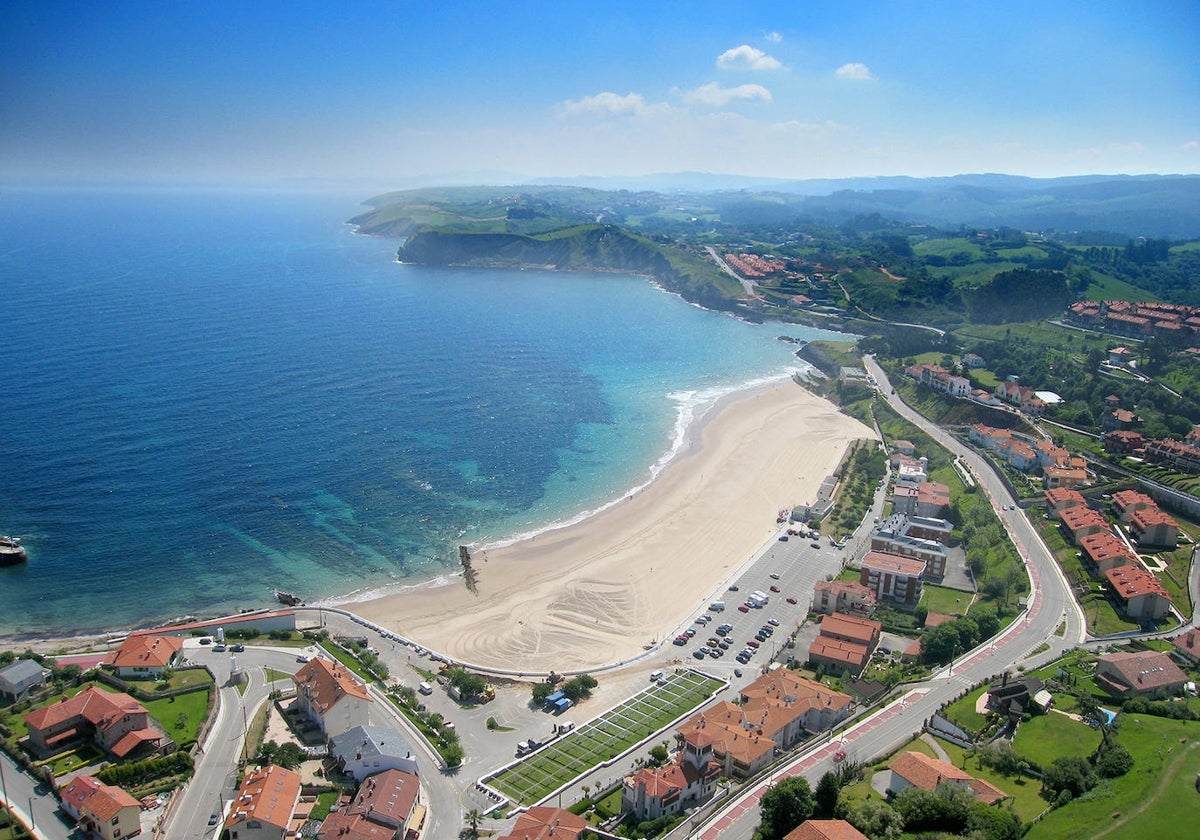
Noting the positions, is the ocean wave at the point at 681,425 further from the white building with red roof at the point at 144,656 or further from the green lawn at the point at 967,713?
the green lawn at the point at 967,713

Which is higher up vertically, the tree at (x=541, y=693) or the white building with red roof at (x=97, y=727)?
the white building with red roof at (x=97, y=727)

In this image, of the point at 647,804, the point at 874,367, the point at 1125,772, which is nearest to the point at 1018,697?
the point at 1125,772

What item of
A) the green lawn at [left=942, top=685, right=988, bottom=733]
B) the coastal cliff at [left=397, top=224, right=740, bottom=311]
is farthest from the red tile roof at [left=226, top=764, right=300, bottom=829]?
the coastal cliff at [left=397, top=224, right=740, bottom=311]

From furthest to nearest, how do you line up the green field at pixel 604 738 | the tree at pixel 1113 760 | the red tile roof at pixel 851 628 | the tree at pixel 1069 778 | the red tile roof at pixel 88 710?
the red tile roof at pixel 851 628, the green field at pixel 604 738, the red tile roof at pixel 88 710, the tree at pixel 1113 760, the tree at pixel 1069 778

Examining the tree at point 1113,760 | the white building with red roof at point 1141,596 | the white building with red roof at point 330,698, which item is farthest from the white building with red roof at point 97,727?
the white building with red roof at point 1141,596

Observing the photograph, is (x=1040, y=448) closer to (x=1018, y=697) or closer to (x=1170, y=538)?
(x=1170, y=538)

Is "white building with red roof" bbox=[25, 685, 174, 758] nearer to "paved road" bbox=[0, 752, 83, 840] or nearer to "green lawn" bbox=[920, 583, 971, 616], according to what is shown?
"paved road" bbox=[0, 752, 83, 840]
